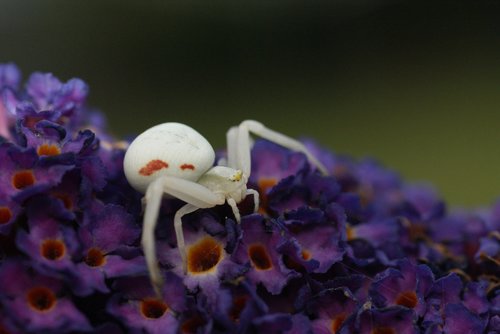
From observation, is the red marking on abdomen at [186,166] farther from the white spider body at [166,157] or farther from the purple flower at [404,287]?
the purple flower at [404,287]

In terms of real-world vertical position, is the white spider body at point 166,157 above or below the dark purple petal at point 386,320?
above

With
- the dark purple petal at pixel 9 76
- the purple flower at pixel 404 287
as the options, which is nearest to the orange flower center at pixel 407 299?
the purple flower at pixel 404 287

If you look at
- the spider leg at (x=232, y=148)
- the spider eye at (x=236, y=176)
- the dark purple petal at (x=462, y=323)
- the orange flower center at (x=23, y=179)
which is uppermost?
the spider leg at (x=232, y=148)

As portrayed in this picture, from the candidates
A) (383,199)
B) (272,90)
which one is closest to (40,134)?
(383,199)

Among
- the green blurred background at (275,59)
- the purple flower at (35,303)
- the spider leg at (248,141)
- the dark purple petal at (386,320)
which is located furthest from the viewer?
the green blurred background at (275,59)

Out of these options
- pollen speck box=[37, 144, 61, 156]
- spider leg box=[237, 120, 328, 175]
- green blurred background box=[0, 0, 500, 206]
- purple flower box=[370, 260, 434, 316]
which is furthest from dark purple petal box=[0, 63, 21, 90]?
green blurred background box=[0, 0, 500, 206]

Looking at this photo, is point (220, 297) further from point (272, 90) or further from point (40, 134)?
point (272, 90)
